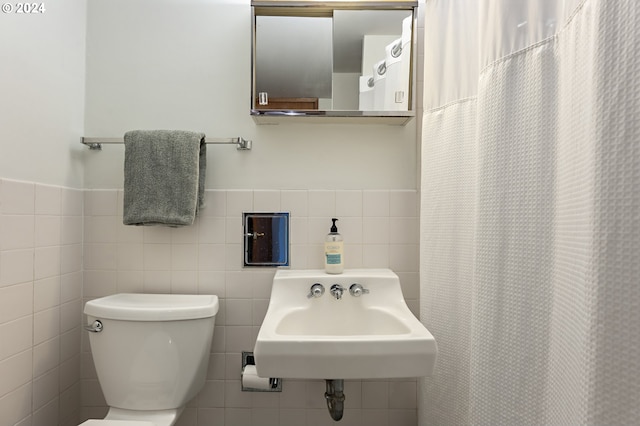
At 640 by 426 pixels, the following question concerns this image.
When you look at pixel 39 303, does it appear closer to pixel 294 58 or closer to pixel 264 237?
pixel 264 237

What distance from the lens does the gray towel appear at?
1314 mm

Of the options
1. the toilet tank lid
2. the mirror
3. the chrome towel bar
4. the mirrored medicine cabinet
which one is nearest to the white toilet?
the toilet tank lid

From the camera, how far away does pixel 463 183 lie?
45.5 inches

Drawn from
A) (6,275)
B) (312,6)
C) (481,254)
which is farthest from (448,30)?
(6,275)

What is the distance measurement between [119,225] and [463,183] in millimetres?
1312

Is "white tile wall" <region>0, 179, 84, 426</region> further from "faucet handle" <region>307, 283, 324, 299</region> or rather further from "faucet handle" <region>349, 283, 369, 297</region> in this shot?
"faucet handle" <region>349, 283, 369, 297</region>

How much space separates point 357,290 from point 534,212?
0.64 metres

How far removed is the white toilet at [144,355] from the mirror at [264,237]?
30cm

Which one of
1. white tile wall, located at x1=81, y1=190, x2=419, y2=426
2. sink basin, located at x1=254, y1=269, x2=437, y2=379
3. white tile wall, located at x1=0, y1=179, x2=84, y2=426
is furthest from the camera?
white tile wall, located at x1=81, y1=190, x2=419, y2=426

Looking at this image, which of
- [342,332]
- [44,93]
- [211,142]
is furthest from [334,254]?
[44,93]

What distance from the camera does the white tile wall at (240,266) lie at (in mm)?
1448

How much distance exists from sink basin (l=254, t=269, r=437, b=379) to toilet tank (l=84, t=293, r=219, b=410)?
326 mm

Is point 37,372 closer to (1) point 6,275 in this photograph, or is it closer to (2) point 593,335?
(1) point 6,275

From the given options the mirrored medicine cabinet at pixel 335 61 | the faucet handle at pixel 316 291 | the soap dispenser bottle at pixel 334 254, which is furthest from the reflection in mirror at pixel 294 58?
the faucet handle at pixel 316 291
